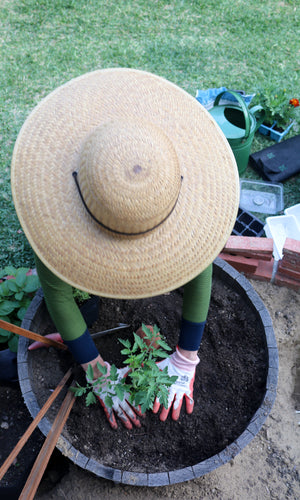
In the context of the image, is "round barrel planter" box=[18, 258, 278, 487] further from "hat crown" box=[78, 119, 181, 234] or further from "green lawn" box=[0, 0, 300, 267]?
"green lawn" box=[0, 0, 300, 267]

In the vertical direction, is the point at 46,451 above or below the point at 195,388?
above

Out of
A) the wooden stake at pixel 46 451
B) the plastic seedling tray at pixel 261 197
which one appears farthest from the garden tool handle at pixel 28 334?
the plastic seedling tray at pixel 261 197

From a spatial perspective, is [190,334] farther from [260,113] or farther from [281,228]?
[260,113]

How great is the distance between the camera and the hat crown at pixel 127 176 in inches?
45.5

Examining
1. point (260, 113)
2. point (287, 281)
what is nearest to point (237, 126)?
point (260, 113)

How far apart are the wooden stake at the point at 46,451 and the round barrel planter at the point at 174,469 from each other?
0.15 ft

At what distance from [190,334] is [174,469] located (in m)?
0.59

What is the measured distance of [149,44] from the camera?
4.43 metres

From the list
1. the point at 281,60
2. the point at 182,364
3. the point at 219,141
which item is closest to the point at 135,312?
the point at 182,364

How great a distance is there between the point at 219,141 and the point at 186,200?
0.89ft

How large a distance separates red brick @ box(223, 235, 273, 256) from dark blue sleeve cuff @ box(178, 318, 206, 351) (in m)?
0.83

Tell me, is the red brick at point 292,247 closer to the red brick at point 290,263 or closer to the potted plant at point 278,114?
the red brick at point 290,263

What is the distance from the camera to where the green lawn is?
13.2 feet

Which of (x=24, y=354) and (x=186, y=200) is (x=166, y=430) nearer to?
(x=24, y=354)
